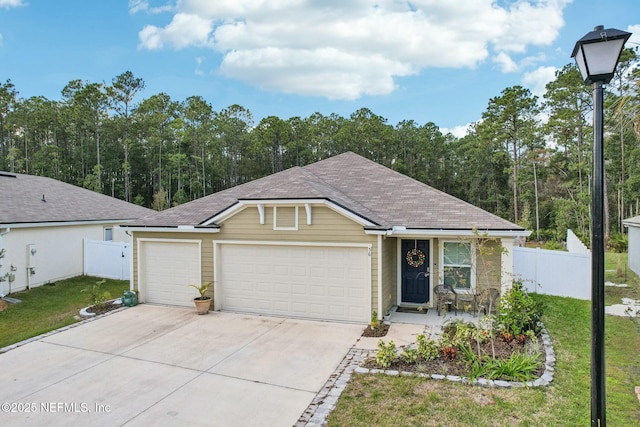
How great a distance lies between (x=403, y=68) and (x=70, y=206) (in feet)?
57.2

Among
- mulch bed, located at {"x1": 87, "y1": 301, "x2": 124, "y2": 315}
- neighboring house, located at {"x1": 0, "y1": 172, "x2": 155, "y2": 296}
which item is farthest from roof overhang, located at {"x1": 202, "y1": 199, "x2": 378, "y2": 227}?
neighboring house, located at {"x1": 0, "y1": 172, "x2": 155, "y2": 296}

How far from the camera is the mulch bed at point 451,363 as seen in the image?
6359 mm

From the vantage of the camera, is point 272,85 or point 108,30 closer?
point 108,30

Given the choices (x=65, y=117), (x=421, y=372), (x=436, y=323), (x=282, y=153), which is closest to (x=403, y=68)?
(x=436, y=323)

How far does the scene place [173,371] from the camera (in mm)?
6832

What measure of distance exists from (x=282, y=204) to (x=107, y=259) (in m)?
10.1

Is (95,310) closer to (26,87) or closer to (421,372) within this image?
(421,372)

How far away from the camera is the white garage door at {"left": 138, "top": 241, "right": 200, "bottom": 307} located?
11.3m

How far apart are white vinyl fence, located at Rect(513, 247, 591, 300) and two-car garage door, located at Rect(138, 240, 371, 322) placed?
5.75 m

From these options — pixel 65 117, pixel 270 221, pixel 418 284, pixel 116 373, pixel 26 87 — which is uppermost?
pixel 26 87

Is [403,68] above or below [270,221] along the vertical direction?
above

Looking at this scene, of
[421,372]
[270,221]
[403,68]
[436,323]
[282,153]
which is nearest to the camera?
[421,372]

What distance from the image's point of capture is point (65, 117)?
38375mm

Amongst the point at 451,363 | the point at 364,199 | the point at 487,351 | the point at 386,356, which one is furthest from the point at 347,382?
the point at 364,199
